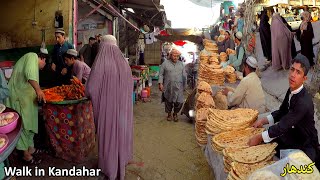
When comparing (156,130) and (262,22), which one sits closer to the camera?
(156,130)

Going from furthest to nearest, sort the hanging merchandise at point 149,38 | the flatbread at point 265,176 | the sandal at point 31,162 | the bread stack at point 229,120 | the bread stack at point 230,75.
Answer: the hanging merchandise at point 149,38, the bread stack at point 230,75, the sandal at point 31,162, the bread stack at point 229,120, the flatbread at point 265,176

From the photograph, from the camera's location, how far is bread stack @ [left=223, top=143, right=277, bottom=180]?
98.1 inches

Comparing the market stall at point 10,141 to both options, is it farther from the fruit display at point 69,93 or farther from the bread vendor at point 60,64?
the bread vendor at point 60,64

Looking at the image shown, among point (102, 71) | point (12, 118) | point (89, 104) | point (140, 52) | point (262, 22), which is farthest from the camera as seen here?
point (140, 52)

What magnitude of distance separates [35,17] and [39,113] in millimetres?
2864

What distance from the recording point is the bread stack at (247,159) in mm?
2492

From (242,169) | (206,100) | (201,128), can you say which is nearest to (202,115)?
(201,128)

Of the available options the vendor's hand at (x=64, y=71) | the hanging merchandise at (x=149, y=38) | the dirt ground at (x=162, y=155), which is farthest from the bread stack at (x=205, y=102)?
the hanging merchandise at (x=149, y=38)

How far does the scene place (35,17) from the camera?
21.3ft

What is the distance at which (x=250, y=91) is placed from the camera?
442 cm

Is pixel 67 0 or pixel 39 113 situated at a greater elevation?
pixel 67 0

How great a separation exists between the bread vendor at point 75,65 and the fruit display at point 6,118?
8.03 feet

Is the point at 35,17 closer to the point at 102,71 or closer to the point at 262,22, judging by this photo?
the point at 102,71

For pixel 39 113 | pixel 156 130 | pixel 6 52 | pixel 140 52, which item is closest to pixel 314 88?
pixel 156 130
